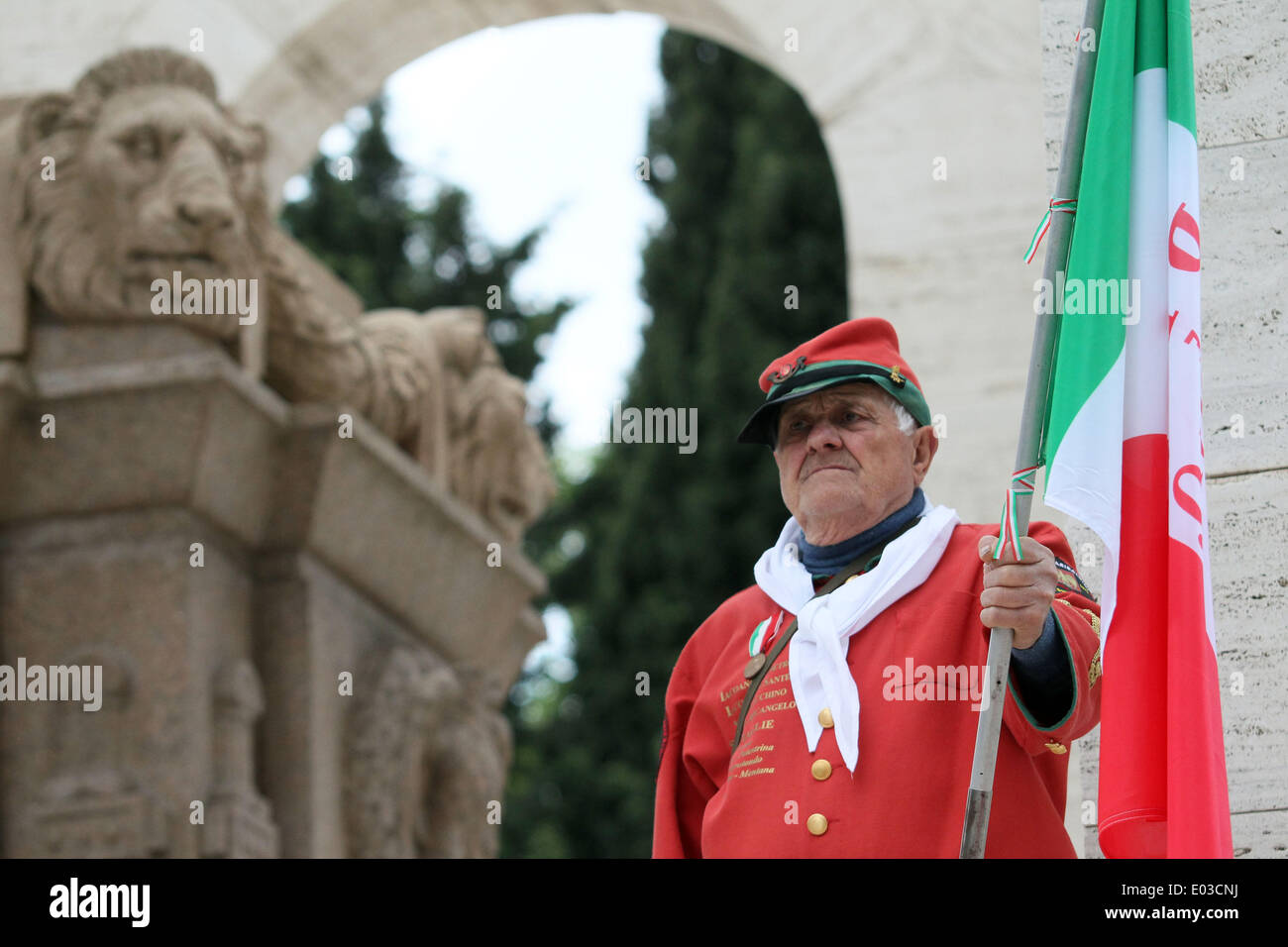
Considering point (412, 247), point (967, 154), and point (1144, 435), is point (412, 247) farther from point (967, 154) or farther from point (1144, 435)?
point (1144, 435)

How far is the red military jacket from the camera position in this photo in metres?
4.71

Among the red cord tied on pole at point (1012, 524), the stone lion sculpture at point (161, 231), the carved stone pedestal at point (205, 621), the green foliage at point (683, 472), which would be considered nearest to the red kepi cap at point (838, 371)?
the red cord tied on pole at point (1012, 524)

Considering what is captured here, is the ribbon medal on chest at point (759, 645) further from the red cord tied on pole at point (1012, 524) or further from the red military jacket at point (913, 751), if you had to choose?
the red cord tied on pole at point (1012, 524)

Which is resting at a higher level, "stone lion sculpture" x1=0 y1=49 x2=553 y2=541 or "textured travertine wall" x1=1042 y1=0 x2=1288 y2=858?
"stone lion sculpture" x1=0 y1=49 x2=553 y2=541

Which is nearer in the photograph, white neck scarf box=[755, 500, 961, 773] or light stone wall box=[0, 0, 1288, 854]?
white neck scarf box=[755, 500, 961, 773]

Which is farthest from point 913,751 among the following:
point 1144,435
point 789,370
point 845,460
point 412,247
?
point 412,247

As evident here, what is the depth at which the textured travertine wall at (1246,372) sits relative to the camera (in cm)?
578

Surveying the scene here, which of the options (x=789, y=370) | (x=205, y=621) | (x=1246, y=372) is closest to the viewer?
(x=789, y=370)

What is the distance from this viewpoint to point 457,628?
30.0ft

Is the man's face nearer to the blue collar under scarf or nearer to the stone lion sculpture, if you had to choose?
the blue collar under scarf

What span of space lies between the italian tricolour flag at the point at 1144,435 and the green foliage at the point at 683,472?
1438cm

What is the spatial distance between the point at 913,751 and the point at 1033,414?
2.48ft

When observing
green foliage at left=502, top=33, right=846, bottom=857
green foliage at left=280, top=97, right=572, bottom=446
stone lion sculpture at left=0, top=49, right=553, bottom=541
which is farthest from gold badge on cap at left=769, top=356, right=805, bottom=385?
green foliage at left=280, top=97, right=572, bottom=446

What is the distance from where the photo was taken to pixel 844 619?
5012mm
